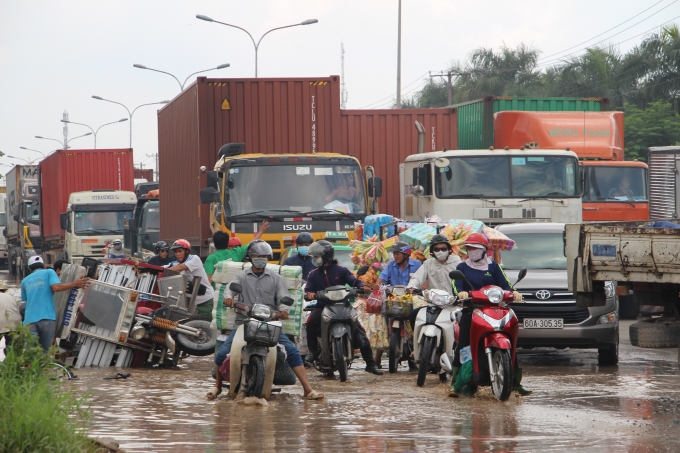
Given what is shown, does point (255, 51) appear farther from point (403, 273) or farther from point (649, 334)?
point (649, 334)

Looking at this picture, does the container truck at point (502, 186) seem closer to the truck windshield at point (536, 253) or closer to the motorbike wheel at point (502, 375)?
the truck windshield at point (536, 253)

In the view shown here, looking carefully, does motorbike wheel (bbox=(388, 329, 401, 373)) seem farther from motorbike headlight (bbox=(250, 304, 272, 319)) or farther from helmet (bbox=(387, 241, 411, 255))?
motorbike headlight (bbox=(250, 304, 272, 319))

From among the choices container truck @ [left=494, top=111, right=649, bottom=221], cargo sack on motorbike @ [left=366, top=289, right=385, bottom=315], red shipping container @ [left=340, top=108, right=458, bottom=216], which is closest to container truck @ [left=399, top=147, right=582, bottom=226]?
container truck @ [left=494, top=111, right=649, bottom=221]

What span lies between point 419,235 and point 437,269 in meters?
1.59

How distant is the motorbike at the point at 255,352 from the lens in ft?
30.2

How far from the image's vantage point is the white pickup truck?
8922 millimetres

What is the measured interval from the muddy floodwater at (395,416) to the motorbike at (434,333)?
9.7 inches

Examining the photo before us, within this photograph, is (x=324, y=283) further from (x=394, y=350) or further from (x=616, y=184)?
(x=616, y=184)

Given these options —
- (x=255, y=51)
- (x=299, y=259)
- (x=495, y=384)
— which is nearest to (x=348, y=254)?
(x=299, y=259)

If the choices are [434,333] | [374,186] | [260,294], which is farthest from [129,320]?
[374,186]

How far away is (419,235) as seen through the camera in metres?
13.0

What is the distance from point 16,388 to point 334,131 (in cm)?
1261

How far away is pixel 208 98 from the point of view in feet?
62.5

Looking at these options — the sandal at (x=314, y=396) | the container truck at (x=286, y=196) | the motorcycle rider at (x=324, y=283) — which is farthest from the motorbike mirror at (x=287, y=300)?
the container truck at (x=286, y=196)
